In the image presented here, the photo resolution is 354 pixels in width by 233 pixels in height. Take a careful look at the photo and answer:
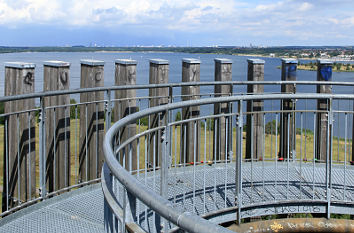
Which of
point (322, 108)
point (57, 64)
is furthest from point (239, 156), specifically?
point (322, 108)

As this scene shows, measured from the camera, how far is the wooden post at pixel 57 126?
5.58 meters

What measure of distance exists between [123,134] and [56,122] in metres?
1.16

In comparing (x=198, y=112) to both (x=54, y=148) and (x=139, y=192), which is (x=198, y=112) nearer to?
(x=54, y=148)

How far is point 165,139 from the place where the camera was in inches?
166

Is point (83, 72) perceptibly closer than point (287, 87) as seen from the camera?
Yes

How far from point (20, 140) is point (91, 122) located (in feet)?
3.52

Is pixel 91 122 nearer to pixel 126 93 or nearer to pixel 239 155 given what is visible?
pixel 126 93

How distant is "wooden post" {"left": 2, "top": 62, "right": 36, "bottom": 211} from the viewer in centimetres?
518

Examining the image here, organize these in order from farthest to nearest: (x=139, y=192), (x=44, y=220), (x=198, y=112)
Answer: (x=198, y=112)
(x=44, y=220)
(x=139, y=192)

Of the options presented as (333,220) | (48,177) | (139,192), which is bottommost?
(333,220)

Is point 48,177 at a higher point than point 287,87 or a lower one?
lower

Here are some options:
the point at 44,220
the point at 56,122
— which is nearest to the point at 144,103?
the point at 56,122

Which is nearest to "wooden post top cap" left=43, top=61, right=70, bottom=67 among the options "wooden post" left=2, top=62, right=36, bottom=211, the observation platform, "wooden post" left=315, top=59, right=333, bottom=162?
"wooden post" left=2, top=62, right=36, bottom=211

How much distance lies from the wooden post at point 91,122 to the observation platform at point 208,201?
0.40m
